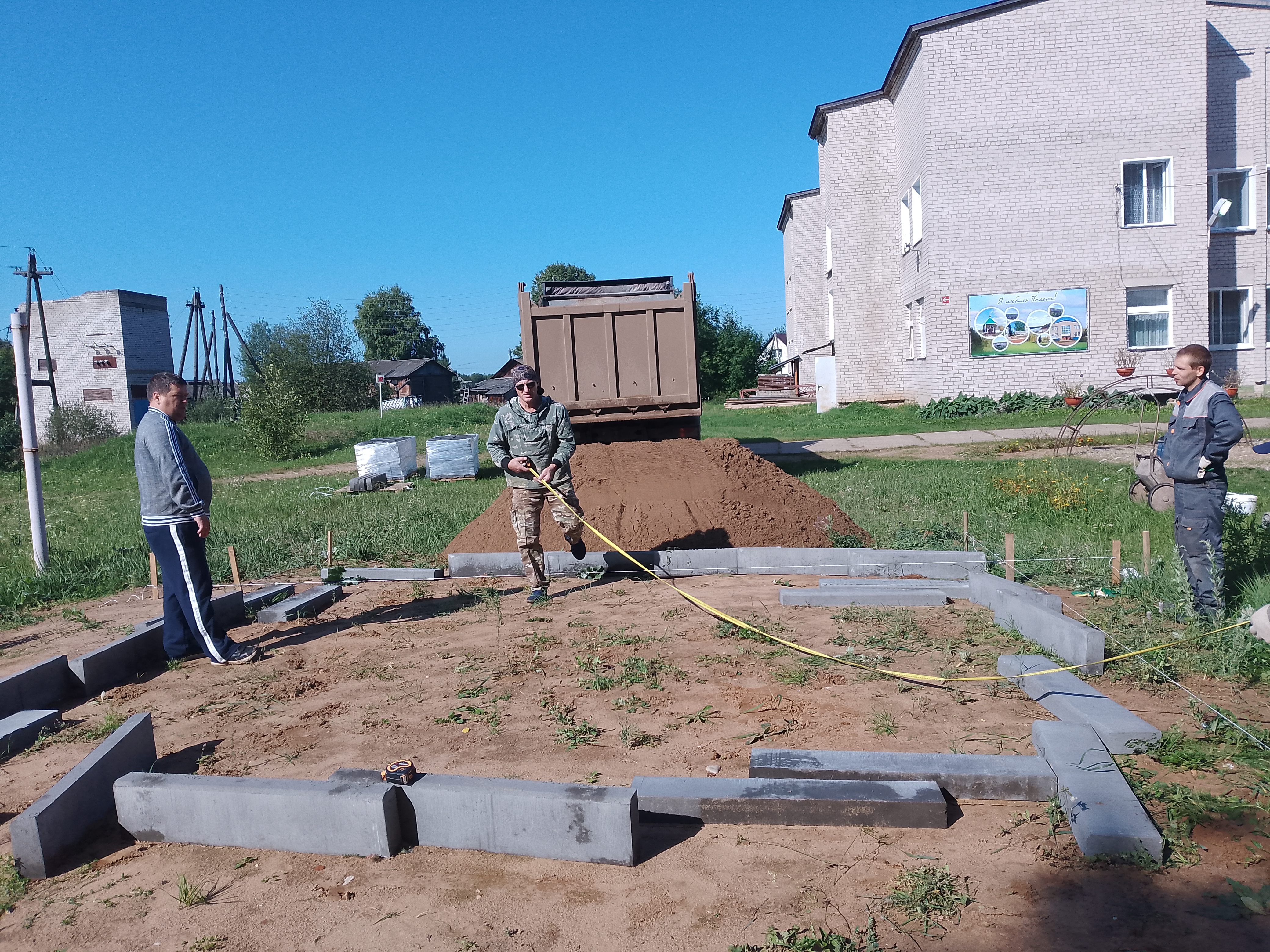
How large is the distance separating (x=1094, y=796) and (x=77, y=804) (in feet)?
13.2

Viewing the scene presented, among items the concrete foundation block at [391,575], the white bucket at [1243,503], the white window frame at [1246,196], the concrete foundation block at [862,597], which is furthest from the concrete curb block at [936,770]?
the white window frame at [1246,196]

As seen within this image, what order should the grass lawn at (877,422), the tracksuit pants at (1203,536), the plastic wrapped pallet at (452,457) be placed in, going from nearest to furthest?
the tracksuit pants at (1203,536), the plastic wrapped pallet at (452,457), the grass lawn at (877,422)

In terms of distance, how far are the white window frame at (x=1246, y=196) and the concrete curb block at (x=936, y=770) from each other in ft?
79.1

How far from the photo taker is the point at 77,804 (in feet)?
12.0

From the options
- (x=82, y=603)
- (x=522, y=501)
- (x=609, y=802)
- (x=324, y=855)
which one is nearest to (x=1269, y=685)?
→ (x=609, y=802)

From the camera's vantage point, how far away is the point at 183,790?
3623 mm

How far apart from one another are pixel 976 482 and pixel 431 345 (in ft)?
281

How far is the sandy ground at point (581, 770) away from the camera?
2.91 metres

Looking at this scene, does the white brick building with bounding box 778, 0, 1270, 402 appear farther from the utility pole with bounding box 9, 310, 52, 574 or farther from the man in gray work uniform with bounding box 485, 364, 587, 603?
the utility pole with bounding box 9, 310, 52, 574

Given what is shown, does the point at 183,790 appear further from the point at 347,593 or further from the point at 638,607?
the point at 347,593

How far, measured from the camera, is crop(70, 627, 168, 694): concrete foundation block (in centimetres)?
560

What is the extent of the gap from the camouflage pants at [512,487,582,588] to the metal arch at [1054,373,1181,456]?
22.8 feet

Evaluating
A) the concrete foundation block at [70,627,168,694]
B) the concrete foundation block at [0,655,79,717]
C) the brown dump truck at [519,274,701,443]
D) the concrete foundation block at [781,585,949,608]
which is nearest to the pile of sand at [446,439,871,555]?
the brown dump truck at [519,274,701,443]

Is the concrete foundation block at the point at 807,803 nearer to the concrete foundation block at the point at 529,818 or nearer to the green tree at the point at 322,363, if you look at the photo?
the concrete foundation block at the point at 529,818
